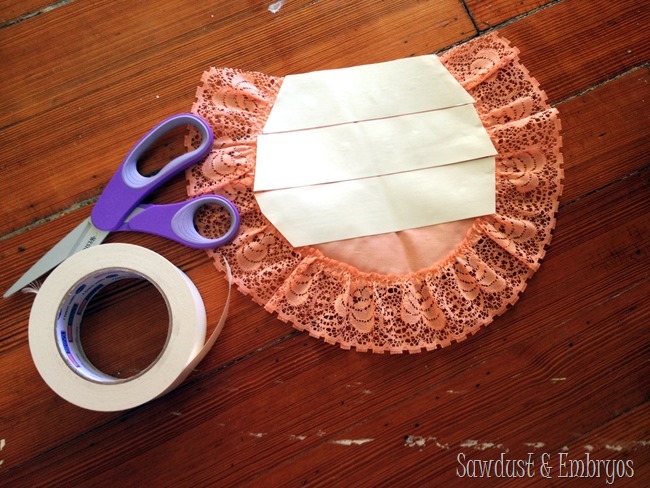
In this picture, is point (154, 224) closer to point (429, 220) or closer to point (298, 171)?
point (298, 171)

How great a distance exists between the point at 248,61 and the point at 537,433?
65 cm

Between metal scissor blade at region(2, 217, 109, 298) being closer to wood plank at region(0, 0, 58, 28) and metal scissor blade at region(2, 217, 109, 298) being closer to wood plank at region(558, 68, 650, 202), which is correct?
wood plank at region(0, 0, 58, 28)

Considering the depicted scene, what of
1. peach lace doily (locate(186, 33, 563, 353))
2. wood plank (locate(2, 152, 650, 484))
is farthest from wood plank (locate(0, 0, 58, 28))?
wood plank (locate(2, 152, 650, 484))

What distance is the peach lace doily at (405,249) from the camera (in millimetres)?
631

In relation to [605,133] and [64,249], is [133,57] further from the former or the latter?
[605,133]

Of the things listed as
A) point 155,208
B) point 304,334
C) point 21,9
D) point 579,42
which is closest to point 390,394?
point 304,334

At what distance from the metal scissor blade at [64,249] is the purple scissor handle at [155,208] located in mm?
14

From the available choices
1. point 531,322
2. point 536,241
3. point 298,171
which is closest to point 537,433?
point 531,322

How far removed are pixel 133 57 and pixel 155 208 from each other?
0.77ft

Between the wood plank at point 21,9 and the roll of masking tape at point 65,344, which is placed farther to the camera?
the wood plank at point 21,9

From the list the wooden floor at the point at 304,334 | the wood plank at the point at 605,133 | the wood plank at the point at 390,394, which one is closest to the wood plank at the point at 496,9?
the wooden floor at the point at 304,334

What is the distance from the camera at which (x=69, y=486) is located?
617mm

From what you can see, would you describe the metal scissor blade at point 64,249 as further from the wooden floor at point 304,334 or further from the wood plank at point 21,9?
the wood plank at point 21,9

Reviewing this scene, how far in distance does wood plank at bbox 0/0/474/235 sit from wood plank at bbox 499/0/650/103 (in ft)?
0.32
